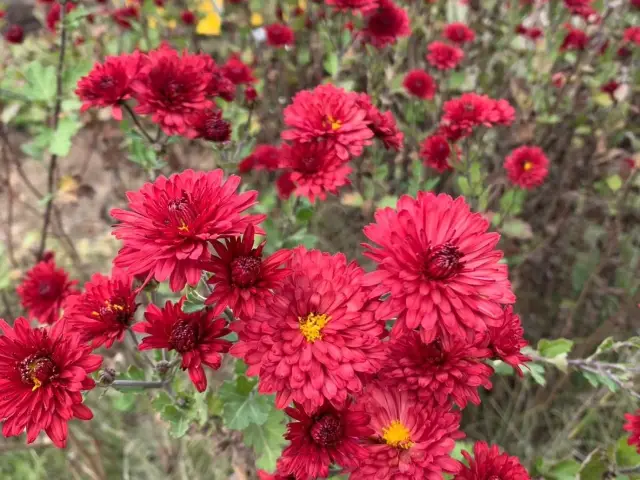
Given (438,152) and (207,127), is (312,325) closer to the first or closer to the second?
(207,127)

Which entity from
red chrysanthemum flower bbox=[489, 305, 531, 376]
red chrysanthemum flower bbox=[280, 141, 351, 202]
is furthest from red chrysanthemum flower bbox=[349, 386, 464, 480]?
red chrysanthemum flower bbox=[280, 141, 351, 202]

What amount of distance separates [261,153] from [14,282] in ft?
5.36

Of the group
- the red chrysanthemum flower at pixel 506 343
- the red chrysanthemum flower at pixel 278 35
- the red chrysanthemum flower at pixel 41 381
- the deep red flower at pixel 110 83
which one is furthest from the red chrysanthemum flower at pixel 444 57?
the red chrysanthemum flower at pixel 41 381

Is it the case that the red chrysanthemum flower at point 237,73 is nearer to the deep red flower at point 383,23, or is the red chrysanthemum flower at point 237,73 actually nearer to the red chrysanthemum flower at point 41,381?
the deep red flower at point 383,23

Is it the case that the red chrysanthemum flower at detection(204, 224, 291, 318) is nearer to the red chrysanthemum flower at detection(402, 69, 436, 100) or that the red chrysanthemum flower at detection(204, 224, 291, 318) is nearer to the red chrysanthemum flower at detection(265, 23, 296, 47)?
the red chrysanthemum flower at detection(402, 69, 436, 100)

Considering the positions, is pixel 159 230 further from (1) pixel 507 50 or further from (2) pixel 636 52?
(2) pixel 636 52

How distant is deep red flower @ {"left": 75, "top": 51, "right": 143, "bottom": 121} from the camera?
3.73 ft

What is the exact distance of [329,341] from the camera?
0.77 metres

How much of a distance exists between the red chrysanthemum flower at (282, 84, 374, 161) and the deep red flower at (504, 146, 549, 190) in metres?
0.69

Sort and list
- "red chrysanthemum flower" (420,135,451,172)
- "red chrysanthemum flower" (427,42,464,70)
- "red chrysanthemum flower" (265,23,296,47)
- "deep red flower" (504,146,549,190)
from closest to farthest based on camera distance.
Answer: "red chrysanthemum flower" (420,135,451,172) < "deep red flower" (504,146,549,190) < "red chrysanthemum flower" (427,42,464,70) < "red chrysanthemum flower" (265,23,296,47)

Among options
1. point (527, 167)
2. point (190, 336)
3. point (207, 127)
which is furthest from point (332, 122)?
point (527, 167)

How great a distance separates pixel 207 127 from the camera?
1.16 m

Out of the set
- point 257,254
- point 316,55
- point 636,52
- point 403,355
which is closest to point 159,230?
point 257,254

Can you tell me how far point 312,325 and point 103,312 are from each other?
38 cm
